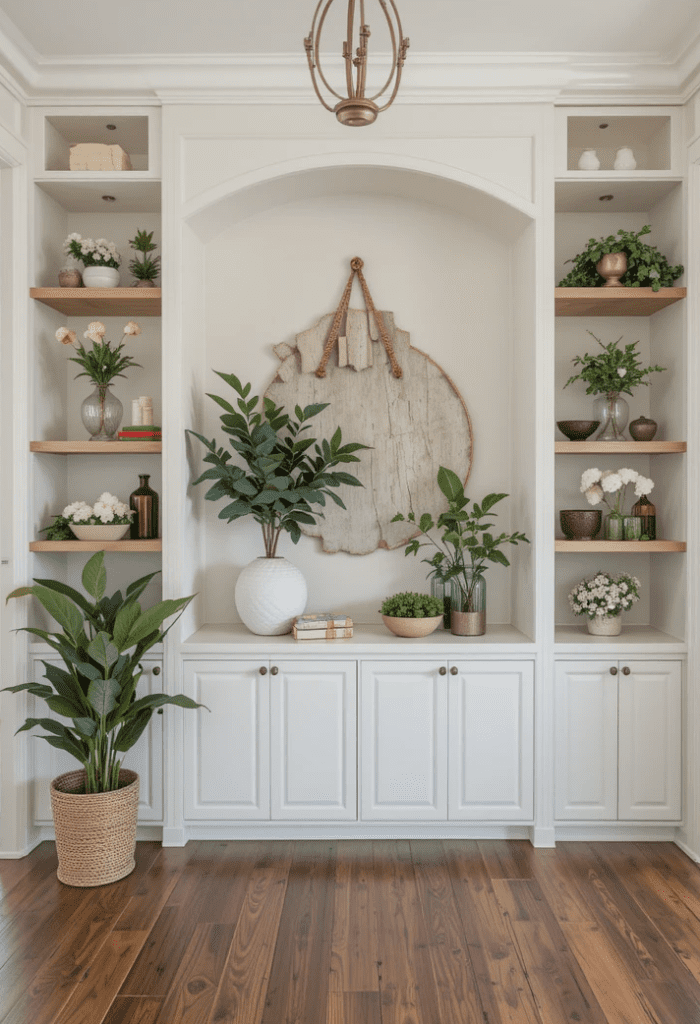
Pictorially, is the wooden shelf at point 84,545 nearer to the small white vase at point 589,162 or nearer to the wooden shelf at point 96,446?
the wooden shelf at point 96,446

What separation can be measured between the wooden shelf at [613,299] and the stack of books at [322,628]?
161 centimetres

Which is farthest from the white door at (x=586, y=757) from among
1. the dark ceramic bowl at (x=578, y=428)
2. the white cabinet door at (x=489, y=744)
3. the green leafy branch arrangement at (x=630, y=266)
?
the green leafy branch arrangement at (x=630, y=266)

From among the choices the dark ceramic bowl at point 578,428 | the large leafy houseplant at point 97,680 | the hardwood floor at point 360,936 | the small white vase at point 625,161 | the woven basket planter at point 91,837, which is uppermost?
the small white vase at point 625,161

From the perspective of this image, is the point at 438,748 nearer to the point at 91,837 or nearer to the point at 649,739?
the point at 649,739

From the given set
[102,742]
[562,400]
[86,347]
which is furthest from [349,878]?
[86,347]

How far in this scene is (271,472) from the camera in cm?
321

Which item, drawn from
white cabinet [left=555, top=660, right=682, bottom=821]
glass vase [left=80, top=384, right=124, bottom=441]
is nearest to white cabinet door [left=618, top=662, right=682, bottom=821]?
white cabinet [left=555, top=660, right=682, bottom=821]

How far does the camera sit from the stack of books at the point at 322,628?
3.21 m

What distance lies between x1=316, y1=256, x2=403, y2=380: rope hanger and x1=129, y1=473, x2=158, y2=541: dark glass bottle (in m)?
0.91

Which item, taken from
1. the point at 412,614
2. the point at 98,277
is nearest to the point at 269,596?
the point at 412,614

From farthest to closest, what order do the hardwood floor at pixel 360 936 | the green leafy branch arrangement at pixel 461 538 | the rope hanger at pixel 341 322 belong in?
the rope hanger at pixel 341 322 → the green leafy branch arrangement at pixel 461 538 → the hardwood floor at pixel 360 936

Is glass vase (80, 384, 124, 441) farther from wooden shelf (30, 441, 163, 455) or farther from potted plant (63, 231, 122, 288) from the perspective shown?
potted plant (63, 231, 122, 288)

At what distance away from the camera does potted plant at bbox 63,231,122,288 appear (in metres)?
3.29

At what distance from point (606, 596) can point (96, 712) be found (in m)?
2.07
